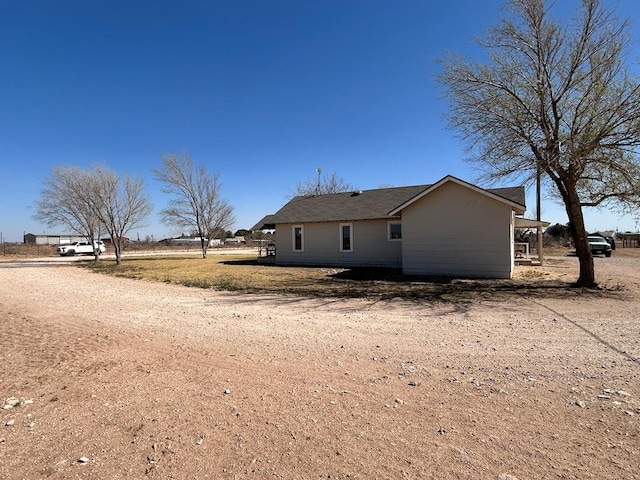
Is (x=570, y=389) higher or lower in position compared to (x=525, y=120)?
lower

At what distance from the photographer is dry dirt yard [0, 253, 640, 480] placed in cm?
263

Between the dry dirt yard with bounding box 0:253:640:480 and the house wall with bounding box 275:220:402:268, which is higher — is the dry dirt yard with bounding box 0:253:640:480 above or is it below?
below

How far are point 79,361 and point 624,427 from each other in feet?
19.4

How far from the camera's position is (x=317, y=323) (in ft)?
22.6

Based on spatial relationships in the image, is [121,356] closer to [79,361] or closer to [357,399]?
[79,361]

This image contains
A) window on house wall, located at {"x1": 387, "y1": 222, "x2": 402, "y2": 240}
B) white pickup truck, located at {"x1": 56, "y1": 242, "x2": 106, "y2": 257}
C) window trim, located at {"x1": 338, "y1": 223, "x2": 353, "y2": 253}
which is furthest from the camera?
white pickup truck, located at {"x1": 56, "y1": 242, "x2": 106, "y2": 257}

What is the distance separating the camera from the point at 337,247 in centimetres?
2075

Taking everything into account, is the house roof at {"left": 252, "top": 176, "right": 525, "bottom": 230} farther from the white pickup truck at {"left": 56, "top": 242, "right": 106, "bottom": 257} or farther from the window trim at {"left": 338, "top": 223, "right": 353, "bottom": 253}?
the white pickup truck at {"left": 56, "top": 242, "right": 106, "bottom": 257}

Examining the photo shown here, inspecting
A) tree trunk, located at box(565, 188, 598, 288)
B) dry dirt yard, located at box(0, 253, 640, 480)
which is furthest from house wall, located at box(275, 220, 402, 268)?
dry dirt yard, located at box(0, 253, 640, 480)

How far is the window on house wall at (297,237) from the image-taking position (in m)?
22.2

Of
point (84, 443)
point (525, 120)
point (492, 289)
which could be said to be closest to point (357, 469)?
point (84, 443)

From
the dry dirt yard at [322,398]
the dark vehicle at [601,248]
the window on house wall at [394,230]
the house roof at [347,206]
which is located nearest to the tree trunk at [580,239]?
the dry dirt yard at [322,398]

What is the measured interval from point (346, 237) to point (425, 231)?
5.91 m

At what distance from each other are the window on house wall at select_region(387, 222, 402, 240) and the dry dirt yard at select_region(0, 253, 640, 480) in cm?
1177
